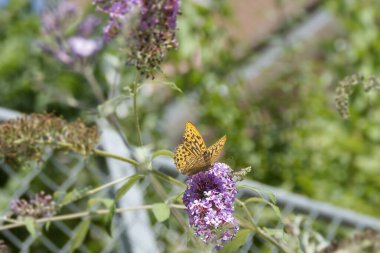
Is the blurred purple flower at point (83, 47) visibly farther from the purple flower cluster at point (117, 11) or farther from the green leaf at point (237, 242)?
the green leaf at point (237, 242)

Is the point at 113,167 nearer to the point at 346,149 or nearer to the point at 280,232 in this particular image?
the point at 280,232

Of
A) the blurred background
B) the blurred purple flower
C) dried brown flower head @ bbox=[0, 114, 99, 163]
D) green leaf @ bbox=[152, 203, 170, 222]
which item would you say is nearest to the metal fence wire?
the blurred purple flower

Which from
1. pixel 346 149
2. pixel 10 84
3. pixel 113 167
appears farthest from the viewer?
pixel 346 149

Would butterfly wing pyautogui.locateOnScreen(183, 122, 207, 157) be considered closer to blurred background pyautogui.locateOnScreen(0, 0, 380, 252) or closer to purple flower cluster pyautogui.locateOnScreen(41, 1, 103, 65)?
purple flower cluster pyautogui.locateOnScreen(41, 1, 103, 65)

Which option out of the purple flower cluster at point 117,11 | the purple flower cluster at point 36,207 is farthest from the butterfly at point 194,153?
the purple flower cluster at point 36,207

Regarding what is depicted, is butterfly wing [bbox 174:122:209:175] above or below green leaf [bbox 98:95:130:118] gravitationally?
below

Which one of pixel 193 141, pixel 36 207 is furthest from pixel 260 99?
pixel 193 141

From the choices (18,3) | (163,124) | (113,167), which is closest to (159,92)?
(163,124)
